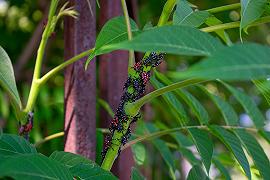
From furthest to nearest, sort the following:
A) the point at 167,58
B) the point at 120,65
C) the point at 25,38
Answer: the point at 167,58 → the point at 25,38 → the point at 120,65

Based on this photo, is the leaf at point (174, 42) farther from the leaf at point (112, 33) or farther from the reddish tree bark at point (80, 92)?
the reddish tree bark at point (80, 92)

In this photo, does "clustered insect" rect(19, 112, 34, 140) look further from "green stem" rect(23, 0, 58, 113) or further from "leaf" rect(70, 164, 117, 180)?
"leaf" rect(70, 164, 117, 180)

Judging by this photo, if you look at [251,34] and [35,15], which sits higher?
[35,15]

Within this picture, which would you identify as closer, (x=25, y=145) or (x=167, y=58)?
(x=25, y=145)

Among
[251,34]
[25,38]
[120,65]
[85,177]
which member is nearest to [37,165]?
[85,177]

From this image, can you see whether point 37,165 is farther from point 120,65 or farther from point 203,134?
point 120,65

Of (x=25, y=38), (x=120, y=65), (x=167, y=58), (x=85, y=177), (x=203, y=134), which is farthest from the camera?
(x=167, y=58)
